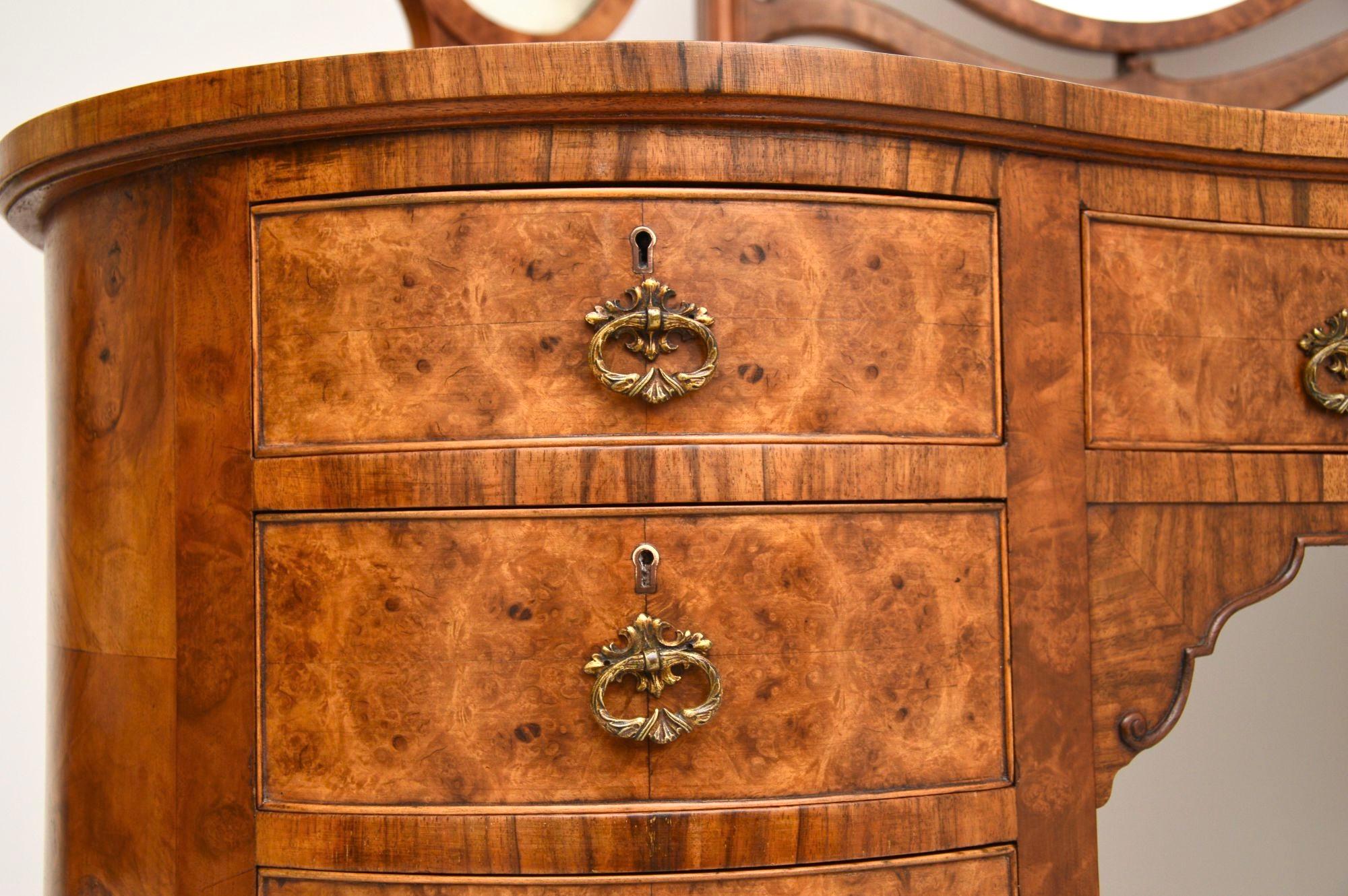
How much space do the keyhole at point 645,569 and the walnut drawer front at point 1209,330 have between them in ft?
1.07

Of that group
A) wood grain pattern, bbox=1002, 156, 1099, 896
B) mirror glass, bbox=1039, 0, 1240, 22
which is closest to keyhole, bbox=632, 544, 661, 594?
wood grain pattern, bbox=1002, 156, 1099, 896

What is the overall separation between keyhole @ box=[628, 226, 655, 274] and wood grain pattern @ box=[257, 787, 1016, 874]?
0.33 metres

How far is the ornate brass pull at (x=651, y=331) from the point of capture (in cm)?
77

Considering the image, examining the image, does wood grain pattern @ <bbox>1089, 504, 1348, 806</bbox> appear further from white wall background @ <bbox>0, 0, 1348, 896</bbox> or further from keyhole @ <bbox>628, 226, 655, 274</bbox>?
white wall background @ <bbox>0, 0, 1348, 896</bbox>

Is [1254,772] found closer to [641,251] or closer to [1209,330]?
[1209,330]

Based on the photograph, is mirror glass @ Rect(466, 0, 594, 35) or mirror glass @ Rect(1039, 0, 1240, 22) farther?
mirror glass @ Rect(1039, 0, 1240, 22)

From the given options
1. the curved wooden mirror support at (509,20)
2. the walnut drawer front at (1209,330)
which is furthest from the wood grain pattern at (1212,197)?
the curved wooden mirror support at (509,20)

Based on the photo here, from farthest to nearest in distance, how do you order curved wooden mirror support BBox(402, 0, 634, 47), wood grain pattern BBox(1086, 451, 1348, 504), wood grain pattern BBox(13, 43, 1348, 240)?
curved wooden mirror support BBox(402, 0, 634, 47) < wood grain pattern BBox(1086, 451, 1348, 504) < wood grain pattern BBox(13, 43, 1348, 240)

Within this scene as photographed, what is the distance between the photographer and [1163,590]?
0.90 meters

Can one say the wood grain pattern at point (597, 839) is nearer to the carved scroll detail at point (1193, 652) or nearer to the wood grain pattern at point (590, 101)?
the carved scroll detail at point (1193, 652)

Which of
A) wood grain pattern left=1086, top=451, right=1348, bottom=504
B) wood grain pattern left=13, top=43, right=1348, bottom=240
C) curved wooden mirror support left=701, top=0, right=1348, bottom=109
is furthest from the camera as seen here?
curved wooden mirror support left=701, top=0, right=1348, bottom=109

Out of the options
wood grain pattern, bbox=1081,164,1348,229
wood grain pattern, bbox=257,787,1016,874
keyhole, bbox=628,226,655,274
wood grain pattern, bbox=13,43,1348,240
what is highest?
wood grain pattern, bbox=13,43,1348,240

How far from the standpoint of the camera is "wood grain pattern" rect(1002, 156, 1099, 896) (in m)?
0.85

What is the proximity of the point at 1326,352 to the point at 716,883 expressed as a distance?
593mm
